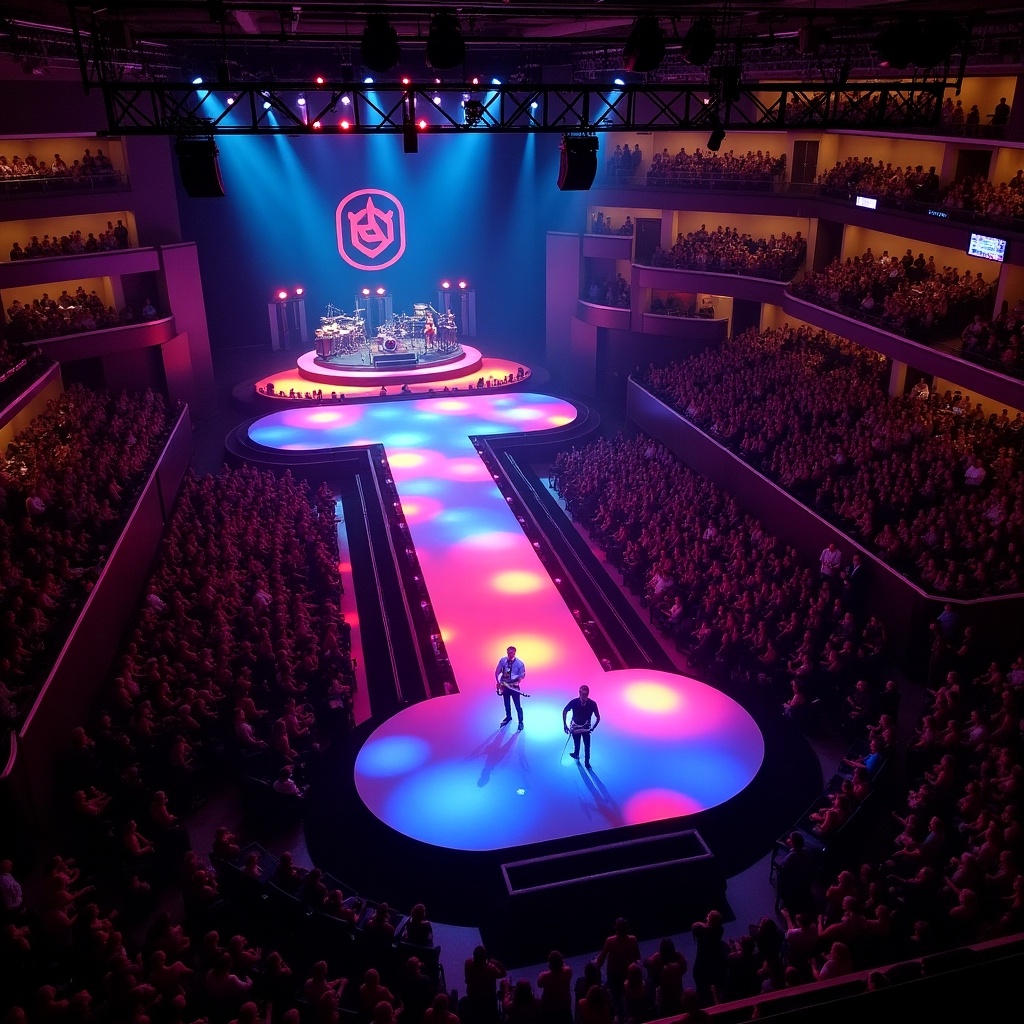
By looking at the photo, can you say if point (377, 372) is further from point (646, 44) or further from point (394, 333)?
point (646, 44)

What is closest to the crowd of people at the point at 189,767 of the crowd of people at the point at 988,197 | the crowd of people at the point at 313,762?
the crowd of people at the point at 313,762

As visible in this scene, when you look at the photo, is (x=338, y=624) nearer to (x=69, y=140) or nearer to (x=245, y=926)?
(x=245, y=926)

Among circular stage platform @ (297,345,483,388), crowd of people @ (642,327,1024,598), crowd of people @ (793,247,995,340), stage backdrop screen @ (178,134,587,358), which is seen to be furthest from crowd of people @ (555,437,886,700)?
stage backdrop screen @ (178,134,587,358)

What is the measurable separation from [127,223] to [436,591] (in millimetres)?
13979

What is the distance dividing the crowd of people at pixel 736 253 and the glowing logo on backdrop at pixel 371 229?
9139 millimetres

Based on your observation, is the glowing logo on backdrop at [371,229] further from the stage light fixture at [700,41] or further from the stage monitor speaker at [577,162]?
the stage light fixture at [700,41]

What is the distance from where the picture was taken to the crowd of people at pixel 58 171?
18500 millimetres

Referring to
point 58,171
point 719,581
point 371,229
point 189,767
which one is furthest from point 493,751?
point 371,229

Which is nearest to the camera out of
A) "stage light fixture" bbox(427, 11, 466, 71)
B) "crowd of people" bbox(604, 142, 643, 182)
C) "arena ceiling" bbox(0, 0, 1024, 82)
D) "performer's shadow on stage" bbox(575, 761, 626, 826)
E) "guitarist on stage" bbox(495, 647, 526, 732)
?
"performer's shadow on stage" bbox(575, 761, 626, 826)

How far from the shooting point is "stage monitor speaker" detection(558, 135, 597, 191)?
12.3 metres

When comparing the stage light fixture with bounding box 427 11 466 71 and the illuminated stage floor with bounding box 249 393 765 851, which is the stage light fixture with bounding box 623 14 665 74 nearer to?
the stage light fixture with bounding box 427 11 466 71

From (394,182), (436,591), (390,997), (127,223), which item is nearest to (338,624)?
(436,591)

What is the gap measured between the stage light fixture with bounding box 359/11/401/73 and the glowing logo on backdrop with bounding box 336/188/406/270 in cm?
1855

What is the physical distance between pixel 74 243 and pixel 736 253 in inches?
605
